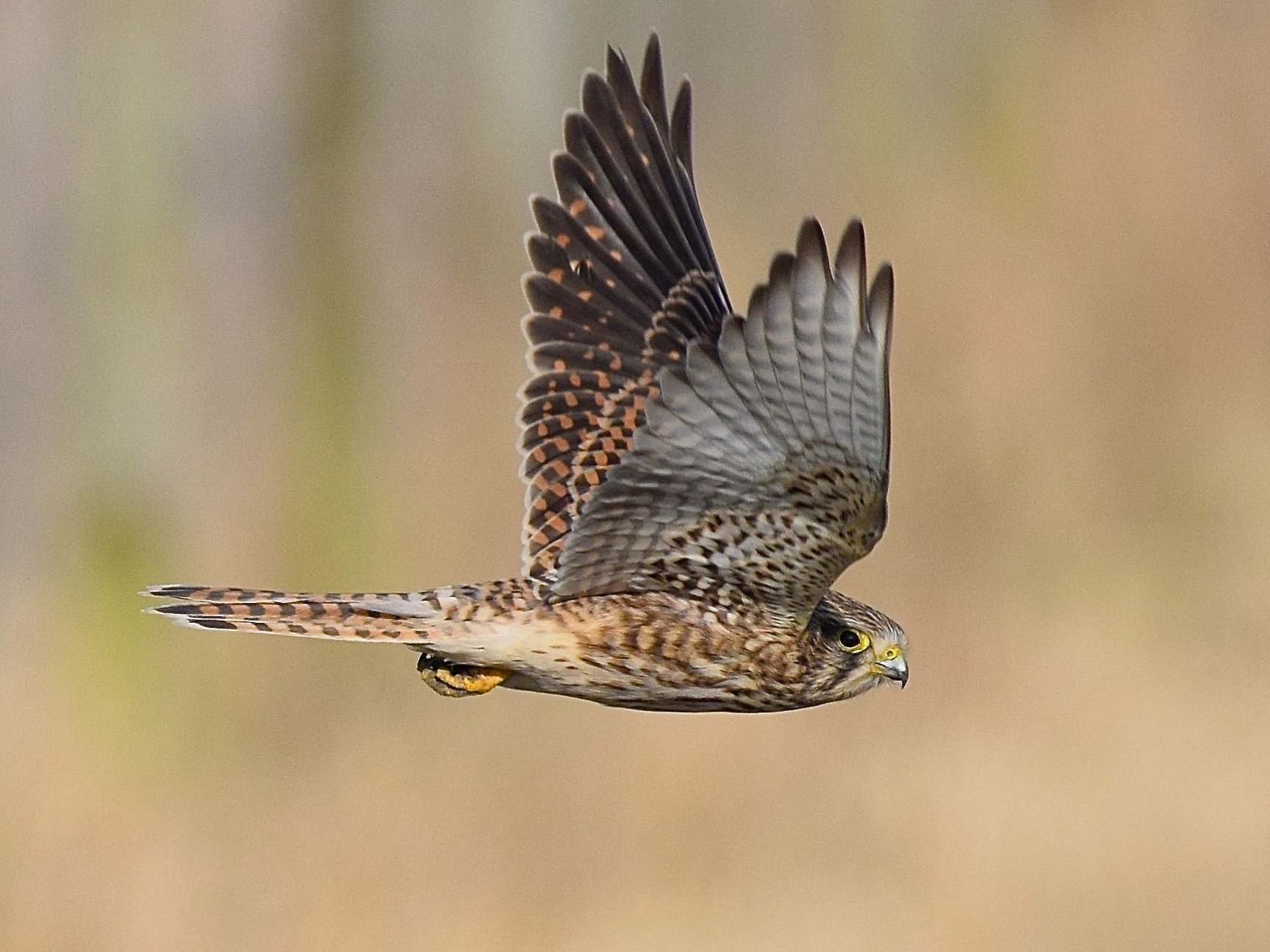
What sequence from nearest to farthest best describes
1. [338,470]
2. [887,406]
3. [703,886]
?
[887,406]
[703,886]
[338,470]

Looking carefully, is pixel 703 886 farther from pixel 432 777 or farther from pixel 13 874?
pixel 13 874

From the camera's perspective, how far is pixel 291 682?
30.8 feet

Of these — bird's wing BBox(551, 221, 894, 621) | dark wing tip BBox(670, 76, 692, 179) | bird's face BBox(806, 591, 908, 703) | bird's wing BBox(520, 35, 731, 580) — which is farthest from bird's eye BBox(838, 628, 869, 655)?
dark wing tip BBox(670, 76, 692, 179)

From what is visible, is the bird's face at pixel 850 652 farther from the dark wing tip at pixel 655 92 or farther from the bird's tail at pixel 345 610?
the dark wing tip at pixel 655 92

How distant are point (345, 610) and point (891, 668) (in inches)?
51.0

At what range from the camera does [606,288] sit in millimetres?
5059

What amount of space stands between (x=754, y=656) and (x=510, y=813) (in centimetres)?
397

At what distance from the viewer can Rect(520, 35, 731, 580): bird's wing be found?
5.01m

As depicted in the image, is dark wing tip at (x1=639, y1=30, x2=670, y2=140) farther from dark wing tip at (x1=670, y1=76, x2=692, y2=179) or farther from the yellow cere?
the yellow cere

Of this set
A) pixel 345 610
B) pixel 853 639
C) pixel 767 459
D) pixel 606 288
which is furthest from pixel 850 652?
pixel 345 610

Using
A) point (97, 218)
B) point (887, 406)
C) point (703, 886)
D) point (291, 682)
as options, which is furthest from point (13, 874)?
point (887, 406)

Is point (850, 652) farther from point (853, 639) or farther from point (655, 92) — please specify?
point (655, 92)

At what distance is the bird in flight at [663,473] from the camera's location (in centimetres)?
412

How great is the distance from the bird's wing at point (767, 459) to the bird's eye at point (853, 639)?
201 millimetres
